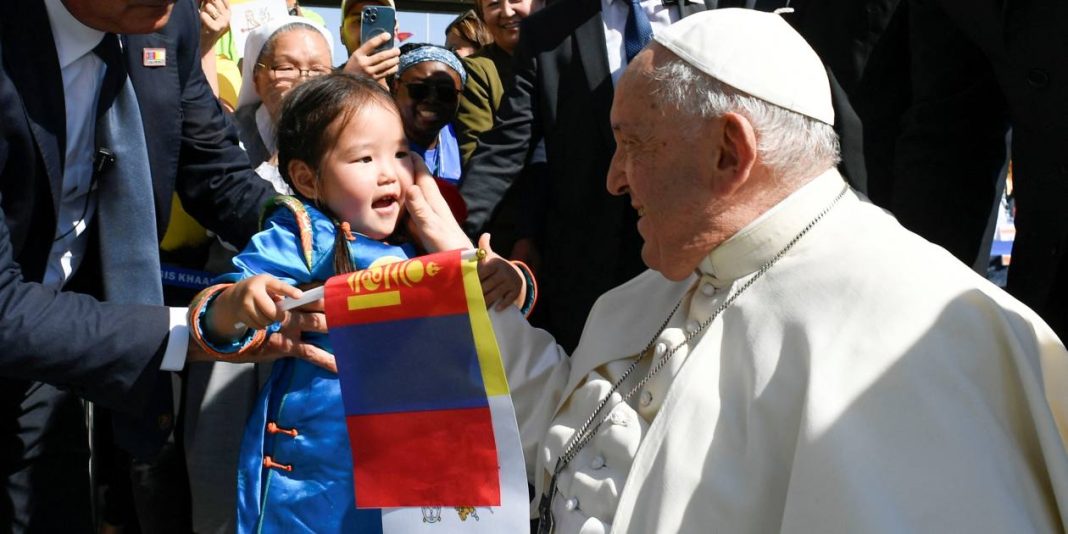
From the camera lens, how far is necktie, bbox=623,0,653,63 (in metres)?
4.54

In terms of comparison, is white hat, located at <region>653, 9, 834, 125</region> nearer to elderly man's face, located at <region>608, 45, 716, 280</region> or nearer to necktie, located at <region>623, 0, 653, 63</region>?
elderly man's face, located at <region>608, 45, 716, 280</region>

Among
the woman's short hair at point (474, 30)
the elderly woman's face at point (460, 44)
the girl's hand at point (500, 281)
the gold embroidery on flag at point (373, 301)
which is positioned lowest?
the elderly woman's face at point (460, 44)

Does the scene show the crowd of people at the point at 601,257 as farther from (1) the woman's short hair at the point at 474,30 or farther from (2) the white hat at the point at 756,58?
(1) the woman's short hair at the point at 474,30

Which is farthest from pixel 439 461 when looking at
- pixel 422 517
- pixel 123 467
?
pixel 123 467

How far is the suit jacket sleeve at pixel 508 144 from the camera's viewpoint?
4.67 meters

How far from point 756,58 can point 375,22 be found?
2.88 metres

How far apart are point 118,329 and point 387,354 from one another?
0.75 m

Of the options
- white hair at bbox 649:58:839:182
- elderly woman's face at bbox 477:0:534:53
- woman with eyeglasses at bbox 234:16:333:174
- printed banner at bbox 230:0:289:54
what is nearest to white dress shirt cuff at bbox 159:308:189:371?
white hair at bbox 649:58:839:182

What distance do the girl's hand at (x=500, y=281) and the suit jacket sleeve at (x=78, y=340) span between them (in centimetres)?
83

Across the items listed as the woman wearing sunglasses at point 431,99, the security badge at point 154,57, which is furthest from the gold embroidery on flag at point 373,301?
the woman wearing sunglasses at point 431,99

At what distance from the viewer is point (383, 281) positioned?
2.96 m

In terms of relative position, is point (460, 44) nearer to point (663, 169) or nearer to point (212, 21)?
point (212, 21)

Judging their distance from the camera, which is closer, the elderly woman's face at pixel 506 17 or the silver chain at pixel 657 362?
the silver chain at pixel 657 362

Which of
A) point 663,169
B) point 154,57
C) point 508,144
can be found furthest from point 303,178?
point 663,169
